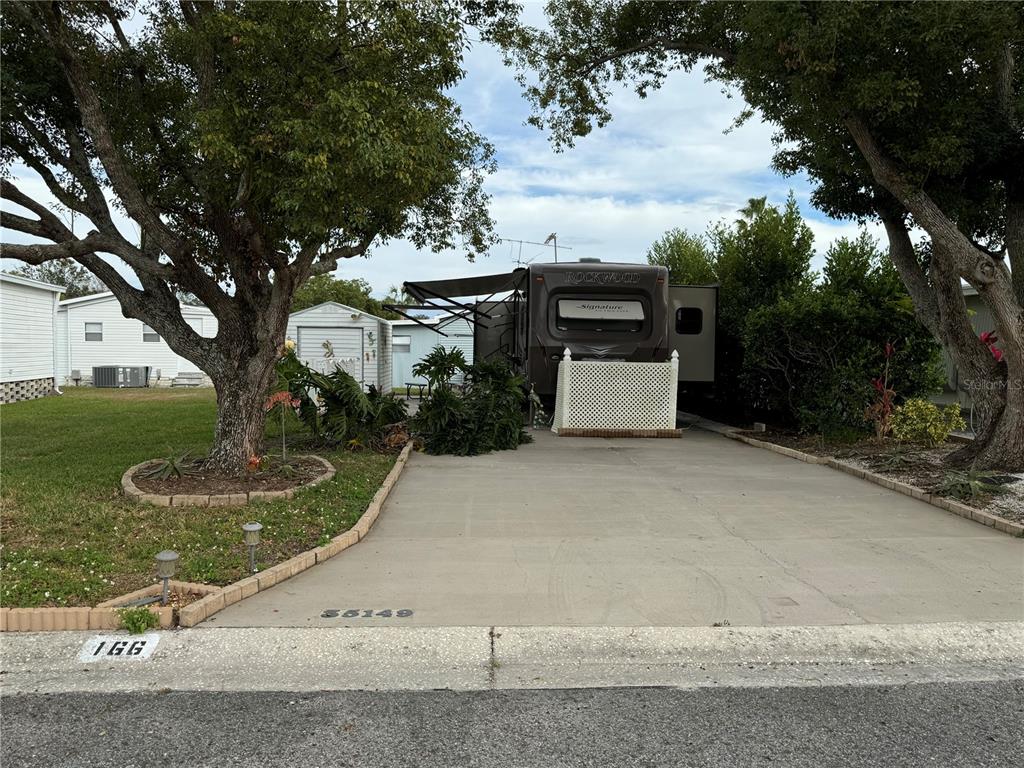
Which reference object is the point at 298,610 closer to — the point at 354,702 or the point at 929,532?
the point at 354,702

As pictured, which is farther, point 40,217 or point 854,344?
point 854,344

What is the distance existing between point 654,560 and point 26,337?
775 inches

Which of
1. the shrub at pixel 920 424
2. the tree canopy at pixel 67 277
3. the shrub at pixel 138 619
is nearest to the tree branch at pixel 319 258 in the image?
the shrub at pixel 138 619

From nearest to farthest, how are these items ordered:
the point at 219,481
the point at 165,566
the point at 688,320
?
the point at 165,566 < the point at 219,481 < the point at 688,320

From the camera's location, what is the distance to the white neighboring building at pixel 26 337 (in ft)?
60.2

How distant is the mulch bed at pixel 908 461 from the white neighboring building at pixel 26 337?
17.6 m

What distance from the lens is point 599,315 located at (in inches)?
512

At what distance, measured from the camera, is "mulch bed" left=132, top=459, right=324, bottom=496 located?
696 cm

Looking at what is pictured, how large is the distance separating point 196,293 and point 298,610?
4552mm

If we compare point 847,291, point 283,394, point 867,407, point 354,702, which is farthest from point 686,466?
point 354,702

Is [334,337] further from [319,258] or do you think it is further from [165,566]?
[165,566]

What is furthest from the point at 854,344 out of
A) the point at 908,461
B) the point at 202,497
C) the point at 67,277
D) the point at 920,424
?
the point at 67,277

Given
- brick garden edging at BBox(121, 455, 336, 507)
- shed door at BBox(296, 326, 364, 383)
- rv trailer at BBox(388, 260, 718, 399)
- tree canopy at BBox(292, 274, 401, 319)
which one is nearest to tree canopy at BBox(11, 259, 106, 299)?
tree canopy at BBox(292, 274, 401, 319)

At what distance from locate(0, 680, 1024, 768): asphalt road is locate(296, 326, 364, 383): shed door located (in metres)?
19.5
